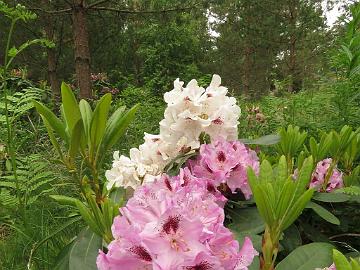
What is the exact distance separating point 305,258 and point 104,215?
460 mm

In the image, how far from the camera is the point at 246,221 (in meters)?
1.21

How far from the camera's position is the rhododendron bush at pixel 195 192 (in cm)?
82

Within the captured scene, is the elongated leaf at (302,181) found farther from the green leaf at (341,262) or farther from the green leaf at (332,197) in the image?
the green leaf at (332,197)

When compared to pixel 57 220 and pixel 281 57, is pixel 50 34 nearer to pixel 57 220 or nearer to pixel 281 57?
pixel 57 220

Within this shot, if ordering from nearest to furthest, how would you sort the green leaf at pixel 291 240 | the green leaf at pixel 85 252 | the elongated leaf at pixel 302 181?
the elongated leaf at pixel 302 181, the green leaf at pixel 85 252, the green leaf at pixel 291 240

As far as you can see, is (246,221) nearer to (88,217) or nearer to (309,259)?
(309,259)

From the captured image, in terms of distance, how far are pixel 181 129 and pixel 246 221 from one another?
0.34 metres

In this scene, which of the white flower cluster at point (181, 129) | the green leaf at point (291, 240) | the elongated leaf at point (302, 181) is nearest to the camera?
the elongated leaf at point (302, 181)

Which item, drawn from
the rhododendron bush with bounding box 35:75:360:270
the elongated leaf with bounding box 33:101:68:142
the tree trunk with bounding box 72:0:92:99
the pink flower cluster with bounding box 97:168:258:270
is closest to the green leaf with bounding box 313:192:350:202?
the rhododendron bush with bounding box 35:75:360:270

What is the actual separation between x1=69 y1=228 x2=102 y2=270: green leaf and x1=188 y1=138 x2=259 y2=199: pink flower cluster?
338mm

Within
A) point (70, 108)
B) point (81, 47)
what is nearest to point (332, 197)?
point (70, 108)

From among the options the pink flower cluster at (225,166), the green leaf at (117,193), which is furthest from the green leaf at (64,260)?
the pink flower cluster at (225,166)

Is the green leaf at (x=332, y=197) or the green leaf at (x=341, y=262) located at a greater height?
the green leaf at (x=341, y=262)

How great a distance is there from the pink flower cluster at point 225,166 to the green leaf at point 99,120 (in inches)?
11.3
